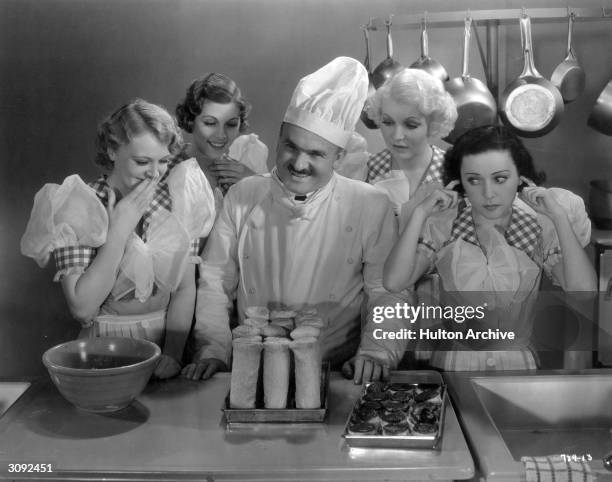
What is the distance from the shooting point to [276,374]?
1.38 m

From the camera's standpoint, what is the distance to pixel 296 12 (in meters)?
1.66

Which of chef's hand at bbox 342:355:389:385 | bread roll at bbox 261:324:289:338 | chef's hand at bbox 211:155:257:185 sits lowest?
chef's hand at bbox 342:355:389:385

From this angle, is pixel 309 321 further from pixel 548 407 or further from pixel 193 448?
pixel 548 407

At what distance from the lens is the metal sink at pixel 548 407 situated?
1.53m

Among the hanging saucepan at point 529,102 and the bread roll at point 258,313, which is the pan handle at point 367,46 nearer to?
the hanging saucepan at point 529,102

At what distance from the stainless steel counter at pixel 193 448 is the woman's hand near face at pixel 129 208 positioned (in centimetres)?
39

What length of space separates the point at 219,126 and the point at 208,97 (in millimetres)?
67

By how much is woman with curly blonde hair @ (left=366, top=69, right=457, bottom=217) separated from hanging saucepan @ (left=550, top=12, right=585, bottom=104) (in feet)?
0.76

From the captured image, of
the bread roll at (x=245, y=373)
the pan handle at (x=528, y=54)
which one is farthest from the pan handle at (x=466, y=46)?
the bread roll at (x=245, y=373)

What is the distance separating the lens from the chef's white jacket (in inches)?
66.4

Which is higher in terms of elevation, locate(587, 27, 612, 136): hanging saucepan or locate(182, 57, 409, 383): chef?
locate(587, 27, 612, 136): hanging saucepan

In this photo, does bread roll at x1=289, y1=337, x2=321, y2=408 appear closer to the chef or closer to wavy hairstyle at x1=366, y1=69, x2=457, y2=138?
the chef

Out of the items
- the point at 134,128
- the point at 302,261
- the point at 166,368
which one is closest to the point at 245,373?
the point at 166,368

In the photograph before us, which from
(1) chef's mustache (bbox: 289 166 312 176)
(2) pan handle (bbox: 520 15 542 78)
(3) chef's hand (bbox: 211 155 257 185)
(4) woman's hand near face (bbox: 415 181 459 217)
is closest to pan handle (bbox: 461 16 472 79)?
(2) pan handle (bbox: 520 15 542 78)
